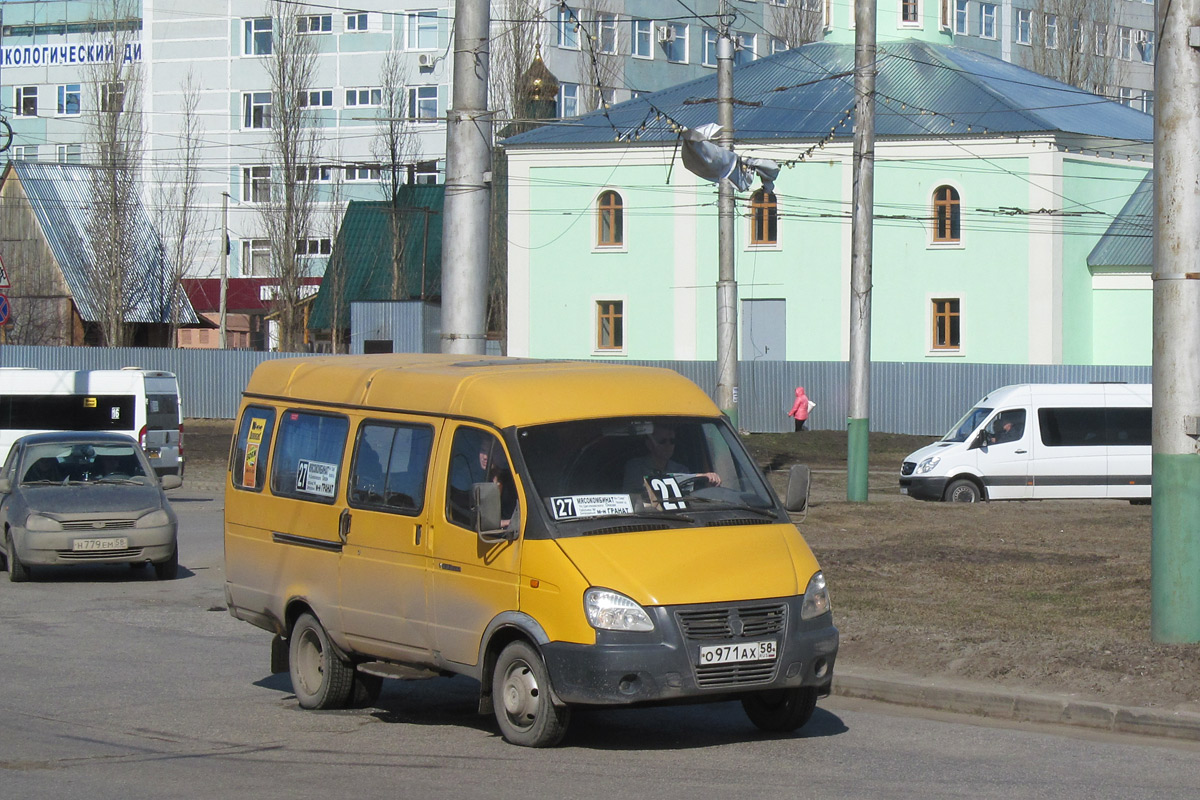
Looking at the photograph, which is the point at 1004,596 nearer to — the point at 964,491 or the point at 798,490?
the point at 798,490

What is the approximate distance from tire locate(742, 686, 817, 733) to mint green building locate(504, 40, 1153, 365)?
131 feet

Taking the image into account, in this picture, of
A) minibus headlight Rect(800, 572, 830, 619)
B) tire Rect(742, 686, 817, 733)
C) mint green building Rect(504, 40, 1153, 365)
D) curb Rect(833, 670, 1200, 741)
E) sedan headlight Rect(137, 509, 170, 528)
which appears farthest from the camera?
mint green building Rect(504, 40, 1153, 365)

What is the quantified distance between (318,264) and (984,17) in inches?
1600

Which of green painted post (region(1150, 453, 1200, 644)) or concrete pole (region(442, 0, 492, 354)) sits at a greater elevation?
concrete pole (region(442, 0, 492, 354))

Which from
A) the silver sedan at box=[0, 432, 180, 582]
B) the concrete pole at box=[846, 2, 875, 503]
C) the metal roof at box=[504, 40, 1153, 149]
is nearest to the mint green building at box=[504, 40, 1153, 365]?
the metal roof at box=[504, 40, 1153, 149]

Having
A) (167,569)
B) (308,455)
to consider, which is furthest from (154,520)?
(308,455)

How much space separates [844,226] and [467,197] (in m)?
37.6

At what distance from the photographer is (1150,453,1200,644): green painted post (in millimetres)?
10133

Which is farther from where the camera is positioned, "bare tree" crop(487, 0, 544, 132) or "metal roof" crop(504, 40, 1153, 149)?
"bare tree" crop(487, 0, 544, 132)

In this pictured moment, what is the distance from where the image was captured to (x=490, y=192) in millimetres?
13695

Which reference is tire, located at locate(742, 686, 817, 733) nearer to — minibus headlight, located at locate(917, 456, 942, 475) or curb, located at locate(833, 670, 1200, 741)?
curb, located at locate(833, 670, 1200, 741)

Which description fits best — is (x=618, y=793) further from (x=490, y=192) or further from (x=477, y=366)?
(x=490, y=192)

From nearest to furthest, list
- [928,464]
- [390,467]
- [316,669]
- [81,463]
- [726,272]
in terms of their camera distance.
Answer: [390,467] < [316,669] < [81,463] < [928,464] < [726,272]

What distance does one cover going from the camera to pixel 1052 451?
26141 millimetres
